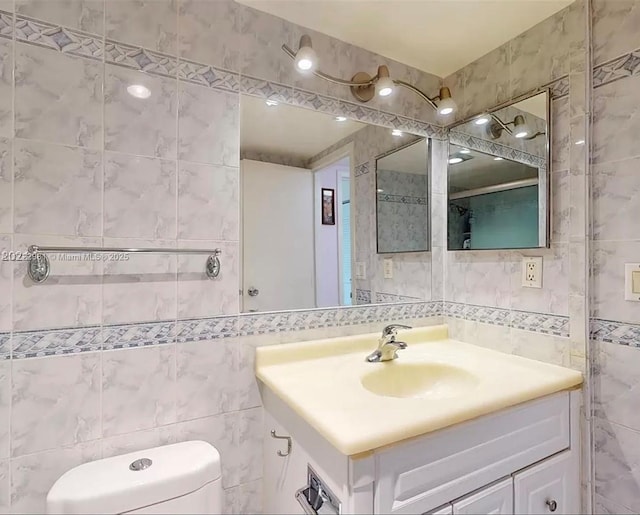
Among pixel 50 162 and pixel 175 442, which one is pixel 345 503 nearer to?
pixel 175 442

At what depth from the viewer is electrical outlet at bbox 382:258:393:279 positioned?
1552mm

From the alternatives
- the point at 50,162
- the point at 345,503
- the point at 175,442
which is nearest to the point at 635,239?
the point at 345,503

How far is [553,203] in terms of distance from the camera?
125cm

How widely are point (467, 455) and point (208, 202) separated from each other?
41.9 inches

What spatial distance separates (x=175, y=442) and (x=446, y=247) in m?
1.38

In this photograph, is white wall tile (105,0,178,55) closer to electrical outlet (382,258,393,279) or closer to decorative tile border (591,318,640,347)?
electrical outlet (382,258,393,279)

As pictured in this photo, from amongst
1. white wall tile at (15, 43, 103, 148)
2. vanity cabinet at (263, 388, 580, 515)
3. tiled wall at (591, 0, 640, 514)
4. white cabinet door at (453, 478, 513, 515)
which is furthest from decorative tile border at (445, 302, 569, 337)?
white wall tile at (15, 43, 103, 148)

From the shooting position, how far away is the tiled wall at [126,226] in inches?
36.5

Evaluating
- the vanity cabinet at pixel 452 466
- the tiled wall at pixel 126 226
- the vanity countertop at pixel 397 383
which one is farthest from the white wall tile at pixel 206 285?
the vanity cabinet at pixel 452 466

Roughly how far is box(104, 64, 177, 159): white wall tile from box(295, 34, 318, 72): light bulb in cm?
42

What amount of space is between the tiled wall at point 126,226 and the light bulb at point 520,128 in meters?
0.88

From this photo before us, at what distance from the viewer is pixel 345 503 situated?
769 mm

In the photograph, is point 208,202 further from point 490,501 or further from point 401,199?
point 490,501

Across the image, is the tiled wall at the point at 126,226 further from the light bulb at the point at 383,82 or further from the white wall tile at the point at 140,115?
the light bulb at the point at 383,82
